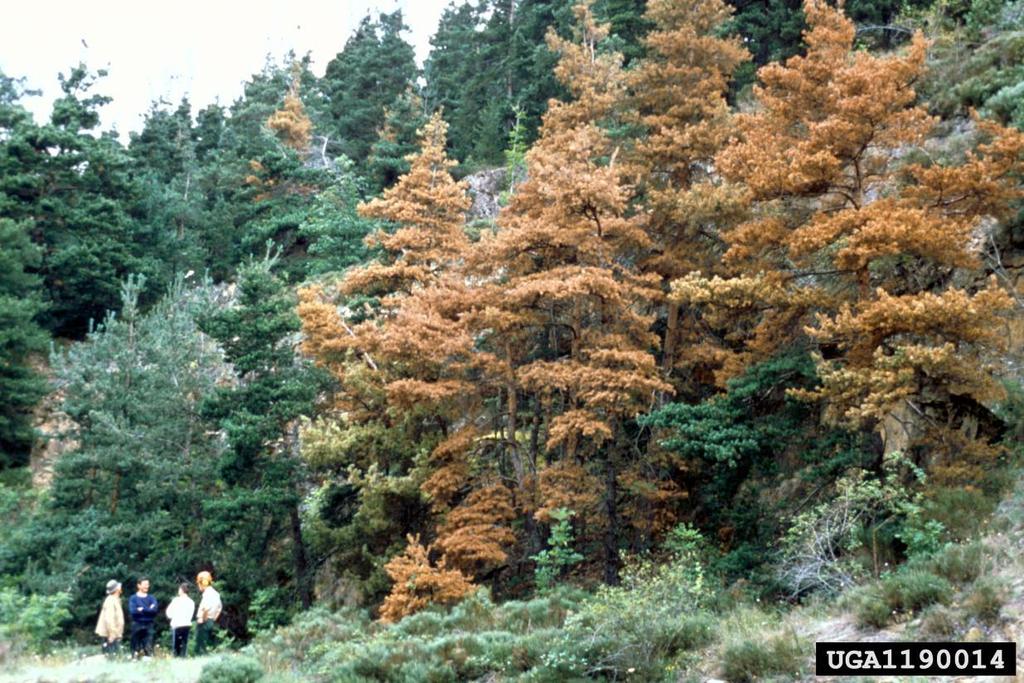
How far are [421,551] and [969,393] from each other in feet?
31.7

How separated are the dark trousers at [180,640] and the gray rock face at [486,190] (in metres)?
19.7

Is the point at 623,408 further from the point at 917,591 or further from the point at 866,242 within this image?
the point at 917,591

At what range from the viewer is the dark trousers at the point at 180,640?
46.6ft

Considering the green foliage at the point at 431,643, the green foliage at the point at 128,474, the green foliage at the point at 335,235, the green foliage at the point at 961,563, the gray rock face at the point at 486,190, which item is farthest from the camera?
the gray rock face at the point at 486,190

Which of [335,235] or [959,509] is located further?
[335,235]

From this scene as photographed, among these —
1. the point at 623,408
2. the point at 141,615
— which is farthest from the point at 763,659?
the point at 141,615

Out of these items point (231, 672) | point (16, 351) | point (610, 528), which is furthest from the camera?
point (16, 351)

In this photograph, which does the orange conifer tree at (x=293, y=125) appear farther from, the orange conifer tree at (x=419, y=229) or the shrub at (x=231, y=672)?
the shrub at (x=231, y=672)

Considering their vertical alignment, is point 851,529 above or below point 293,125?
below

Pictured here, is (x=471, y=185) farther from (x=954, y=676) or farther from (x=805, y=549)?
(x=954, y=676)

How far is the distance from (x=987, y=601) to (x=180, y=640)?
485 inches

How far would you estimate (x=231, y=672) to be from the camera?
10.0m

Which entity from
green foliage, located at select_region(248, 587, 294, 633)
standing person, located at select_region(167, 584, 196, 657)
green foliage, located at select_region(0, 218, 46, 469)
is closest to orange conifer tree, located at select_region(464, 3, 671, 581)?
green foliage, located at select_region(248, 587, 294, 633)

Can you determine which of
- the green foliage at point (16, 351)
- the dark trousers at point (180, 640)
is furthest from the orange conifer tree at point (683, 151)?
the green foliage at point (16, 351)
